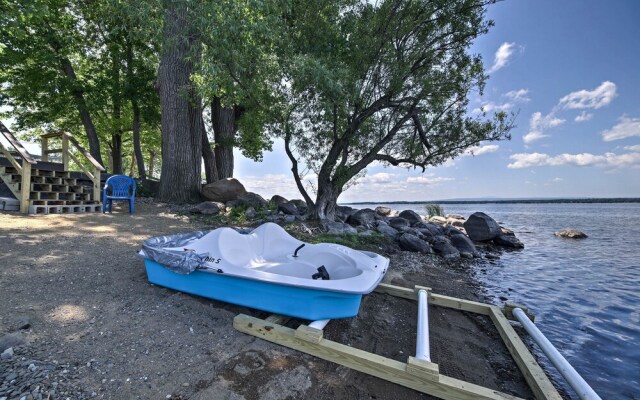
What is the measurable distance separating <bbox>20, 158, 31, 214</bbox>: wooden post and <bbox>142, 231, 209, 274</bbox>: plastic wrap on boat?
593 cm

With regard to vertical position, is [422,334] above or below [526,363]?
above

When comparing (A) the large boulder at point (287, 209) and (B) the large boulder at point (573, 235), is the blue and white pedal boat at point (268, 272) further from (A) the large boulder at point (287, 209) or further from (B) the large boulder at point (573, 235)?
(B) the large boulder at point (573, 235)

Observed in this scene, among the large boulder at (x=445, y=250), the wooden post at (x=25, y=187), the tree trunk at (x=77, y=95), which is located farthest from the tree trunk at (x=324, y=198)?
the tree trunk at (x=77, y=95)

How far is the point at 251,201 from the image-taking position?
10.7m

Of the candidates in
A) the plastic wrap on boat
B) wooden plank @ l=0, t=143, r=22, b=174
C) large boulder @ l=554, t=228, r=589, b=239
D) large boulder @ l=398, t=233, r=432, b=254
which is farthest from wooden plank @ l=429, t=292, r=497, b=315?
large boulder @ l=554, t=228, r=589, b=239

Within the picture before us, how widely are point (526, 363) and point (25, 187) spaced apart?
10123 mm

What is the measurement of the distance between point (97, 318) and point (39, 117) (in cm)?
1770

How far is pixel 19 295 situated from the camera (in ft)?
10.1

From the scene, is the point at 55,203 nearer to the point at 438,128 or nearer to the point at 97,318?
the point at 97,318

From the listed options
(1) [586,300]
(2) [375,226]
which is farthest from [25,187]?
(1) [586,300]

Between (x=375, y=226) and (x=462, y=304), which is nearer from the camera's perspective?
(x=462, y=304)

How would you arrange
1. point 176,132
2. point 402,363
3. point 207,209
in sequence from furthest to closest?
point 176,132 → point 207,209 → point 402,363

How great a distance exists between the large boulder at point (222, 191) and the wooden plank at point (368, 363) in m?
8.46

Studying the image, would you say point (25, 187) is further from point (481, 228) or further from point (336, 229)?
point (481, 228)
